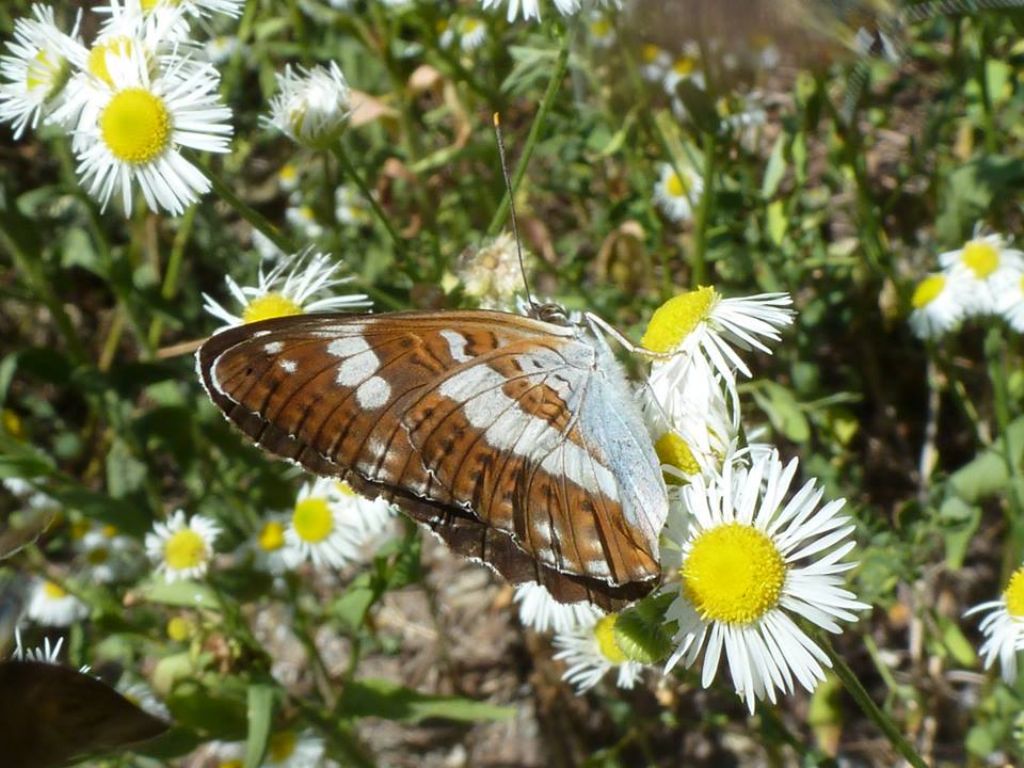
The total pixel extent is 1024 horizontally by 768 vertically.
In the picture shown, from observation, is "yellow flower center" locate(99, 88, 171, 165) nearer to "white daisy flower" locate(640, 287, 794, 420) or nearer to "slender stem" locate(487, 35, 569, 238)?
"slender stem" locate(487, 35, 569, 238)

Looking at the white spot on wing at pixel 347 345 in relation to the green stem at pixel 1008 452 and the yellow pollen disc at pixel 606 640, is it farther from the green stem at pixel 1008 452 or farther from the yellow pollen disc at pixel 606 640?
the green stem at pixel 1008 452

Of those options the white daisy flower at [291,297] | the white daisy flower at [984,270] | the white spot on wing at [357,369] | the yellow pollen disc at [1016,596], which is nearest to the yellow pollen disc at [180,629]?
the white daisy flower at [291,297]

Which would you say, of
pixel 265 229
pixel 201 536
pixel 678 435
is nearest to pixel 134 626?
pixel 201 536

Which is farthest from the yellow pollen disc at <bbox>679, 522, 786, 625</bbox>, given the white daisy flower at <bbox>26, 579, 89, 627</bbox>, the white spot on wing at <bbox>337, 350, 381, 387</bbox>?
the white daisy flower at <bbox>26, 579, 89, 627</bbox>

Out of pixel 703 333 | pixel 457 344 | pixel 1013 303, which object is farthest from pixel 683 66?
pixel 457 344

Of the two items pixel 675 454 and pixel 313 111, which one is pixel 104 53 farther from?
pixel 675 454

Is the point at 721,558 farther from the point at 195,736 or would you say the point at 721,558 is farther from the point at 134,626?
the point at 134,626
